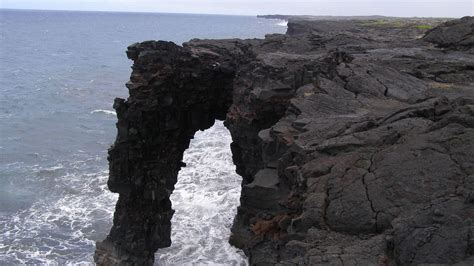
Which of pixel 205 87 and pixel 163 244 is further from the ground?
pixel 205 87

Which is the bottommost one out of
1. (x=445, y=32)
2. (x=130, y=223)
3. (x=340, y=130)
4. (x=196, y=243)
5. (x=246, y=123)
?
(x=196, y=243)

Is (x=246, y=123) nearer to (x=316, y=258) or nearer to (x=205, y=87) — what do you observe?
(x=205, y=87)

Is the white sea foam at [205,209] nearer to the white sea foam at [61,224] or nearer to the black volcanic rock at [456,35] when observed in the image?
the white sea foam at [61,224]

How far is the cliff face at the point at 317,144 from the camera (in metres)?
9.89

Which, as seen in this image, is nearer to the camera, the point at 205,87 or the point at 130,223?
the point at 130,223

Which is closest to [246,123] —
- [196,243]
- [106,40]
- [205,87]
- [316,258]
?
[205,87]

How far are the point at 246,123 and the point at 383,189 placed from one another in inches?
512

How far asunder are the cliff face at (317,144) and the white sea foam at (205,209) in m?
1.37

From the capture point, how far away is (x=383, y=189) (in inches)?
430

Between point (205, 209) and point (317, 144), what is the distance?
2067cm

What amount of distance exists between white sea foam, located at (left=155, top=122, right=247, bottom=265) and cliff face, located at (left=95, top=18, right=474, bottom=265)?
1368mm

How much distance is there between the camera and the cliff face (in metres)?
9.89

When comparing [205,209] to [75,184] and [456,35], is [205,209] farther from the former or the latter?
[456,35]

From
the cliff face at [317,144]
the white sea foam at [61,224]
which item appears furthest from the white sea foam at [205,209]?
the white sea foam at [61,224]
